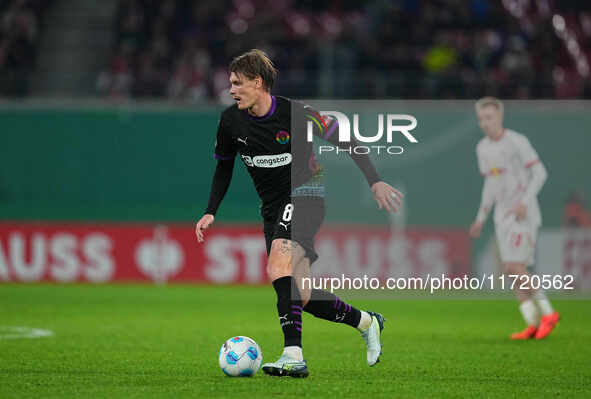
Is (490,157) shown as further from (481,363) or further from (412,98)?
(412,98)

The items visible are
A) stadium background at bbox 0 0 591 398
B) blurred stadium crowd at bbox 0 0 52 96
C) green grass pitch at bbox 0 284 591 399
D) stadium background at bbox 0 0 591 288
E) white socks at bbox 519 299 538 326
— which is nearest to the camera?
green grass pitch at bbox 0 284 591 399

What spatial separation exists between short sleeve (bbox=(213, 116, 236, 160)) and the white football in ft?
3.86

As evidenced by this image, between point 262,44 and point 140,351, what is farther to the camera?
point 262,44

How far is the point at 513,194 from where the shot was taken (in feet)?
30.9

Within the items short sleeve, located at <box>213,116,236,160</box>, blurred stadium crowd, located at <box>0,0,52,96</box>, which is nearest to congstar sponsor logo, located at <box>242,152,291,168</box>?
short sleeve, located at <box>213,116,236,160</box>

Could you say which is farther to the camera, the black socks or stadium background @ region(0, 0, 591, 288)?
stadium background @ region(0, 0, 591, 288)

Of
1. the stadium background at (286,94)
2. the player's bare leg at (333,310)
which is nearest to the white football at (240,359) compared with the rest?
the player's bare leg at (333,310)

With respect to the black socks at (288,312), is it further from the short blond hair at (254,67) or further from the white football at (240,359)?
the short blond hair at (254,67)

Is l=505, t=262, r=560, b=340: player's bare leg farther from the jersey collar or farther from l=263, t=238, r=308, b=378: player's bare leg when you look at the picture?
the jersey collar

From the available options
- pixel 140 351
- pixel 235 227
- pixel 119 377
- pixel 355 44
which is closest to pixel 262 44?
pixel 355 44

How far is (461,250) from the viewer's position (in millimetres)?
15141

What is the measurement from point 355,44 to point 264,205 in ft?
40.1

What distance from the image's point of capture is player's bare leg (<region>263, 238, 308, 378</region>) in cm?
608

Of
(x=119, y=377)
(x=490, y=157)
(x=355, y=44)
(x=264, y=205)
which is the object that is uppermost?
(x=355, y=44)
